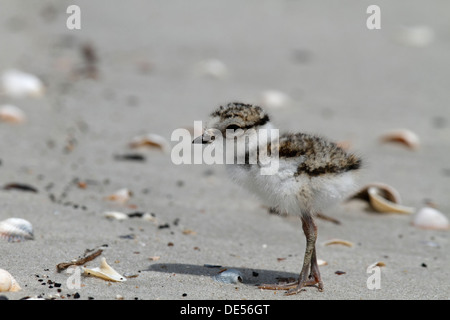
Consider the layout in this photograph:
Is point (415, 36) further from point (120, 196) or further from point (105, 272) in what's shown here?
point (105, 272)

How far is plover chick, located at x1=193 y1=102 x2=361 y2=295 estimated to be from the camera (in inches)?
128

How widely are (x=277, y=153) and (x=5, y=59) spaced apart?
4.99m

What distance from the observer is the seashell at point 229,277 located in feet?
11.3

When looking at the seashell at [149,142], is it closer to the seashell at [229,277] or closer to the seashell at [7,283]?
the seashell at [229,277]

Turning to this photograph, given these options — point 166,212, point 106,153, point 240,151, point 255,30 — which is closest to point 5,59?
point 106,153

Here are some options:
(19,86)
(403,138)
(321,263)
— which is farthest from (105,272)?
(19,86)

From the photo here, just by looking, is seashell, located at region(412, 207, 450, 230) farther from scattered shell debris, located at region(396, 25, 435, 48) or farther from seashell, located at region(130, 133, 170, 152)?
scattered shell debris, located at region(396, 25, 435, 48)

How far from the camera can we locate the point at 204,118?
6.52 m

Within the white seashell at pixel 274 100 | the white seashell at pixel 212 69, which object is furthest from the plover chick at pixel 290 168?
the white seashell at pixel 212 69

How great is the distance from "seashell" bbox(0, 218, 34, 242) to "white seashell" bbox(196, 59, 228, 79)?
4.16m

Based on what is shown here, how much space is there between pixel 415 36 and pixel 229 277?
6.10 m

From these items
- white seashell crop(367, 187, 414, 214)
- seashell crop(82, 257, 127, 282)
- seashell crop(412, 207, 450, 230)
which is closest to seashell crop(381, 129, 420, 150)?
white seashell crop(367, 187, 414, 214)

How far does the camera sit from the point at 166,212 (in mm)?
4523

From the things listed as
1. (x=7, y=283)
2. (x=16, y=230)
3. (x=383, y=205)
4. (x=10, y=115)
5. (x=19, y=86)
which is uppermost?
(x=19, y=86)
